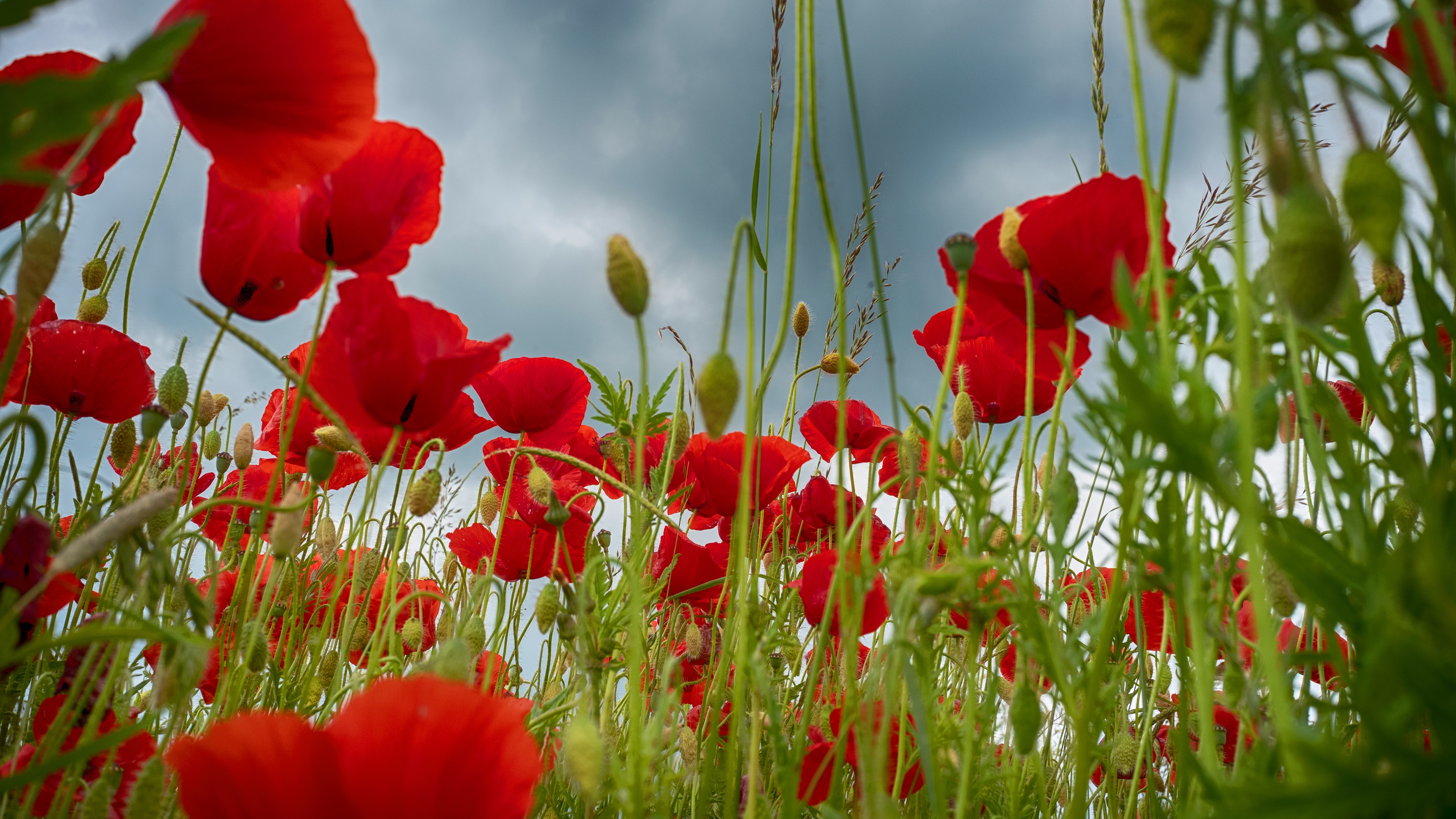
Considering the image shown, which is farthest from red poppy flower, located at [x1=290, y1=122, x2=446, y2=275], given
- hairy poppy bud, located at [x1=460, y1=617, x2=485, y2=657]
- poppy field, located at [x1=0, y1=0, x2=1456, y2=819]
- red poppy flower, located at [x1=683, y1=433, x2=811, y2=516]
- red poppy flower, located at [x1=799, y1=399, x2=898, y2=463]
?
red poppy flower, located at [x1=799, y1=399, x2=898, y2=463]

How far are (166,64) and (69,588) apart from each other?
2.88 feet

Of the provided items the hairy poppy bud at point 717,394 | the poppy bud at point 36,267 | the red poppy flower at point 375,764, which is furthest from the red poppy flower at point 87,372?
the hairy poppy bud at point 717,394

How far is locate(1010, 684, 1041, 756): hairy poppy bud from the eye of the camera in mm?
701

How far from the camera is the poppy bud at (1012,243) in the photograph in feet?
2.92

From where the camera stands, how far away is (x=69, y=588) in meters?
0.99

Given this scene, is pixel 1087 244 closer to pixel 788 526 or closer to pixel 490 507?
pixel 788 526

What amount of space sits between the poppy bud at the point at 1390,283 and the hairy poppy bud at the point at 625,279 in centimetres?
81

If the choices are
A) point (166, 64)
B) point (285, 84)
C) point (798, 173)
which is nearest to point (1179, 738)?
point (798, 173)

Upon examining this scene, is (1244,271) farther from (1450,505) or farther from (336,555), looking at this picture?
(336,555)

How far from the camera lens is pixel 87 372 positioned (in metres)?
1.31

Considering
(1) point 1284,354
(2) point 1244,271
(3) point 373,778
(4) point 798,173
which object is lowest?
(3) point 373,778

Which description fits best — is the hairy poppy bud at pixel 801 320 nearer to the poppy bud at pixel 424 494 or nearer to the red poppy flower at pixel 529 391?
the red poppy flower at pixel 529 391

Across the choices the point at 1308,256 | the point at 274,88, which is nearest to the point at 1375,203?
the point at 1308,256

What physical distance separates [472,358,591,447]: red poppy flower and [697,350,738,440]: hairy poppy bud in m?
0.93
